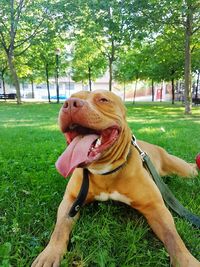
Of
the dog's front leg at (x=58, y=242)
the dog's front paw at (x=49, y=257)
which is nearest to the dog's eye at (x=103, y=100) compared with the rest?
the dog's front leg at (x=58, y=242)

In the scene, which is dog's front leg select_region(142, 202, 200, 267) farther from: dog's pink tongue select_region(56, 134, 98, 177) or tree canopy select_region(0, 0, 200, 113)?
tree canopy select_region(0, 0, 200, 113)

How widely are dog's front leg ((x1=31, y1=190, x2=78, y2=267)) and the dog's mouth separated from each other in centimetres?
47

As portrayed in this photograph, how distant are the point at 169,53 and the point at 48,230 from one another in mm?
20386

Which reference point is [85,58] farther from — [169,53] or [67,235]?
A: [67,235]

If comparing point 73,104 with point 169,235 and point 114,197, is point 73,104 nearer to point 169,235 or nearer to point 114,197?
point 114,197

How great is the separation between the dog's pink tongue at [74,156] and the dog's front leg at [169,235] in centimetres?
79

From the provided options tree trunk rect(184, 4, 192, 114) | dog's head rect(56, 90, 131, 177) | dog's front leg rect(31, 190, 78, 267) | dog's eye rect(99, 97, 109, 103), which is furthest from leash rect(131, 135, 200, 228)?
tree trunk rect(184, 4, 192, 114)

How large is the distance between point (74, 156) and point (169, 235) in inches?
37.8

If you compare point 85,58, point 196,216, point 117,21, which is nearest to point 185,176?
point 196,216

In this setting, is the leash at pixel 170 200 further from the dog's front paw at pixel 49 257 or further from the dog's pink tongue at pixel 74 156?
the dog's front paw at pixel 49 257

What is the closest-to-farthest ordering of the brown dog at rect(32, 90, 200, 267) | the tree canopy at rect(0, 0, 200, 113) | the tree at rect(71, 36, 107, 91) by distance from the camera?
the brown dog at rect(32, 90, 200, 267)
the tree canopy at rect(0, 0, 200, 113)
the tree at rect(71, 36, 107, 91)

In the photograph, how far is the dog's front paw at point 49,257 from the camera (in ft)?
7.15

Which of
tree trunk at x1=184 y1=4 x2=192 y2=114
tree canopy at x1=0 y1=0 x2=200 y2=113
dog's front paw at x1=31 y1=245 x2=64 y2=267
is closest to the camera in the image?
dog's front paw at x1=31 y1=245 x2=64 y2=267

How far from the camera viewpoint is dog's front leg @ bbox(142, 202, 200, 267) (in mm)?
2236
